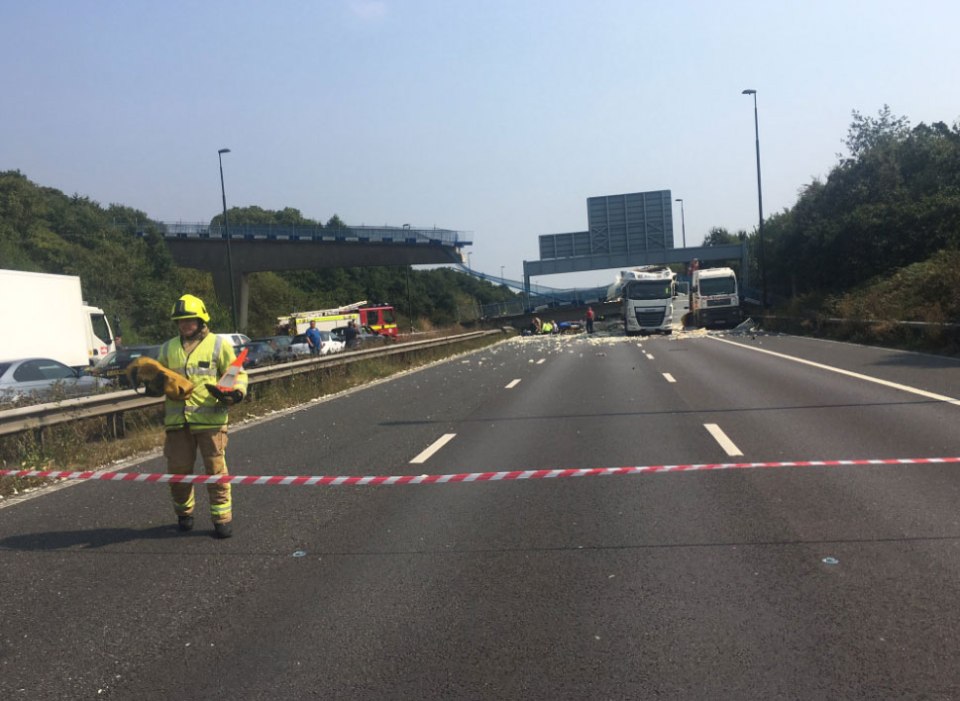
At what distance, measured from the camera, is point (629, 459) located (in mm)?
9820

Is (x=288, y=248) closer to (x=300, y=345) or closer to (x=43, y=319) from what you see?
(x=300, y=345)

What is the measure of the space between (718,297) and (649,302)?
14.3ft

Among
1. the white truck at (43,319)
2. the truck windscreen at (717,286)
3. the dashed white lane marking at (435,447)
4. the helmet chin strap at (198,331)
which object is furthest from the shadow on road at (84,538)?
the truck windscreen at (717,286)

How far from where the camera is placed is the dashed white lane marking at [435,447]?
10.4 meters

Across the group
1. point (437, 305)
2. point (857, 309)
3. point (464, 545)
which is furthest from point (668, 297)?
point (437, 305)

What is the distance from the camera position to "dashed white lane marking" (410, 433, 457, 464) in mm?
10375

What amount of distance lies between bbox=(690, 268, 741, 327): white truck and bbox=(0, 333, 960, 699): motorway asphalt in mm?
38950

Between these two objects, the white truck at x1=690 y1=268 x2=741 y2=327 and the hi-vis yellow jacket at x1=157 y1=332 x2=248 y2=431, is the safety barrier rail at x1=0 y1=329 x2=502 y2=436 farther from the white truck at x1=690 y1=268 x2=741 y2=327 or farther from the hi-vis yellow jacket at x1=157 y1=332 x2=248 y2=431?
the white truck at x1=690 y1=268 x2=741 y2=327

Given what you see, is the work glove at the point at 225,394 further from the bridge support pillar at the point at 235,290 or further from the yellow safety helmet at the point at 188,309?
the bridge support pillar at the point at 235,290

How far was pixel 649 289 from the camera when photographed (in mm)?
47969

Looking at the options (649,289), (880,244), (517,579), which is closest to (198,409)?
(517,579)

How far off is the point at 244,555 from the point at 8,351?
17485 mm

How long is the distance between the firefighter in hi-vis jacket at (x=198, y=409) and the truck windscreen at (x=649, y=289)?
42.3 meters

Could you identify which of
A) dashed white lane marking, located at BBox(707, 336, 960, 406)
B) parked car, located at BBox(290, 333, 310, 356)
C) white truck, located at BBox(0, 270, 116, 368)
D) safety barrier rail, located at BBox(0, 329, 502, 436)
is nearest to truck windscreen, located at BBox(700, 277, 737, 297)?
parked car, located at BBox(290, 333, 310, 356)
